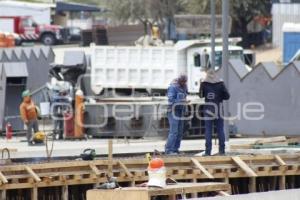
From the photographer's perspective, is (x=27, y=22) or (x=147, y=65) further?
(x=27, y=22)

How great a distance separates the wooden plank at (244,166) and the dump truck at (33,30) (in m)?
57.1

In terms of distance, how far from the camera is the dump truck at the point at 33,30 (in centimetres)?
8138

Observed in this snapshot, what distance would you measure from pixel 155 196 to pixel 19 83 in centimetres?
2281

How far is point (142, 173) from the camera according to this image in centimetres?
2322

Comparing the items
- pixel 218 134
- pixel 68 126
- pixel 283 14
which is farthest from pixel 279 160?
pixel 283 14

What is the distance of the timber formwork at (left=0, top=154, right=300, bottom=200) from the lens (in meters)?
22.2

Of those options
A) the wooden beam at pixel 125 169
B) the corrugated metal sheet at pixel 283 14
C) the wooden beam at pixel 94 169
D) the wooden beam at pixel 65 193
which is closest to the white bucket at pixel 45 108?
the wooden beam at pixel 125 169

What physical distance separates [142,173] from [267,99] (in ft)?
47.5

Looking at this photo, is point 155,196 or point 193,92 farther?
point 193,92

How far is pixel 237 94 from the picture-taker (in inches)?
1502

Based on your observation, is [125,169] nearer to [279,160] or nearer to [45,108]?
[279,160]

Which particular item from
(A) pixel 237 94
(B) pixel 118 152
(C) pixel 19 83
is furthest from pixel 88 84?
(B) pixel 118 152

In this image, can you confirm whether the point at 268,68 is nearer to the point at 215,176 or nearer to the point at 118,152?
the point at 118,152

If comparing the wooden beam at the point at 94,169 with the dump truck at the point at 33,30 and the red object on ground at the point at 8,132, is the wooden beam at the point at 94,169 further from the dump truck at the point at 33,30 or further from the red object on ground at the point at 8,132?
the dump truck at the point at 33,30
